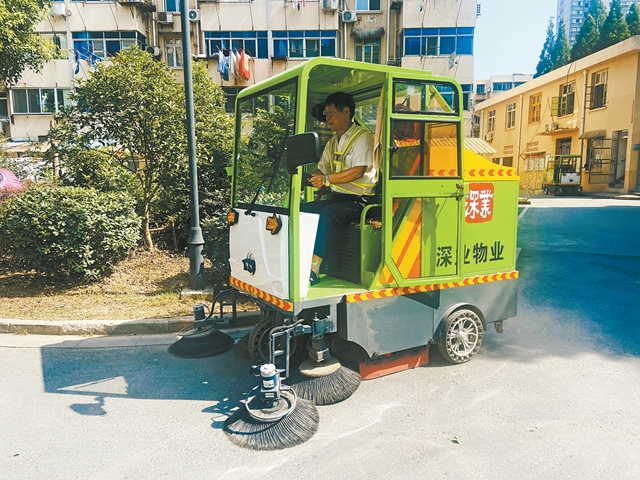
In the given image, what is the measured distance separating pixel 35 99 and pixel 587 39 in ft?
130

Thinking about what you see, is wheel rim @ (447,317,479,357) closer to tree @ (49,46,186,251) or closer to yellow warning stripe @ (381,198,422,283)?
yellow warning stripe @ (381,198,422,283)

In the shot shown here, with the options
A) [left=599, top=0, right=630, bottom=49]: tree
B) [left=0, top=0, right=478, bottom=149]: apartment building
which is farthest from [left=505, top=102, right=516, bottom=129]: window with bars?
[left=0, top=0, right=478, bottom=149]: apartment building

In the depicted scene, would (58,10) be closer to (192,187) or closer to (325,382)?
(192,187)

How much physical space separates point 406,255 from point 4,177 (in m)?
9.15

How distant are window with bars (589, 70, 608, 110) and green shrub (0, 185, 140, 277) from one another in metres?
28.0

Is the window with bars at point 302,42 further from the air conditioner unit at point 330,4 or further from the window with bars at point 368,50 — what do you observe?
A: the window with bars at point 368,50

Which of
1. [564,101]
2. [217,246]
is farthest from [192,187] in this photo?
[564,101]

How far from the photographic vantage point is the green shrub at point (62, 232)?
6523mm

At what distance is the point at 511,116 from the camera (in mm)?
36688

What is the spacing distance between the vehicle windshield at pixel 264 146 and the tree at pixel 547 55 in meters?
→ 48.2

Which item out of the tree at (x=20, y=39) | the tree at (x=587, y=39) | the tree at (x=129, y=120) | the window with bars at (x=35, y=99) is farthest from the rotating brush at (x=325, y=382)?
the tree at (x=587, y=39)

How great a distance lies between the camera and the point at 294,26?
953 inches

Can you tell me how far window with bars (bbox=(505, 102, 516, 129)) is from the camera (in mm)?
36188

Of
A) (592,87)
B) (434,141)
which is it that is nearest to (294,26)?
(592,87)
